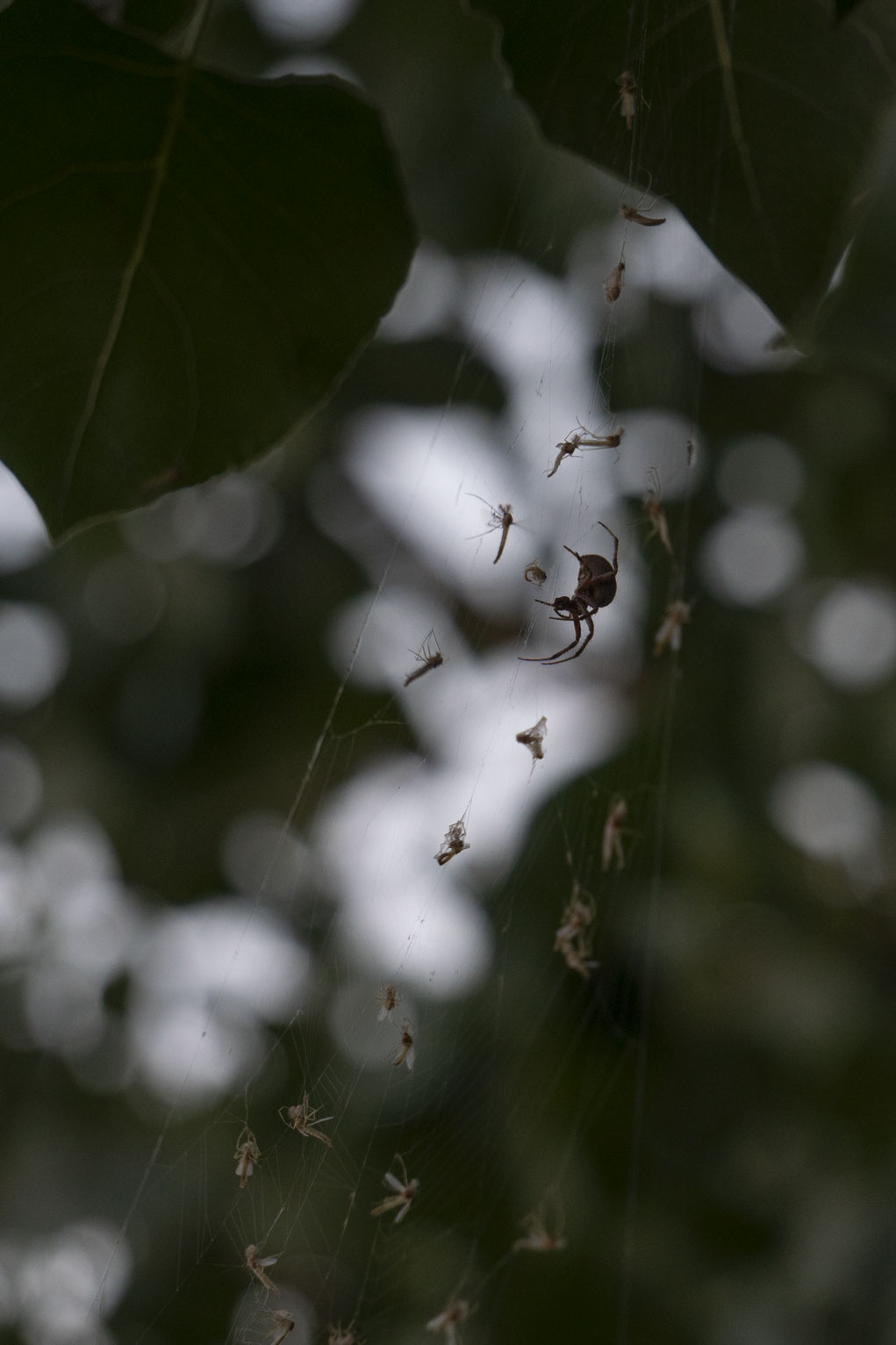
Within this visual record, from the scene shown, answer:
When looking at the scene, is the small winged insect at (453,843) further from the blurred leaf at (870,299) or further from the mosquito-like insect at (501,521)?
the blurred leaf at (870,299)

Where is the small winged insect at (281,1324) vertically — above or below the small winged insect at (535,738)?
below

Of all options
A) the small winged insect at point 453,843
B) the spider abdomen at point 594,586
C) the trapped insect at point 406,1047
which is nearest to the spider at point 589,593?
the spider abdomen at point 594,586

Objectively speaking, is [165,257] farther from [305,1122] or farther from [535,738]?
[305,1122]

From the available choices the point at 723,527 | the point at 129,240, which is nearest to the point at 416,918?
the point at 129,240

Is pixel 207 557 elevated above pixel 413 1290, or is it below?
above

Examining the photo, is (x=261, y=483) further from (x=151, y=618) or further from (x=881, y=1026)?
(x=881, y=1026)

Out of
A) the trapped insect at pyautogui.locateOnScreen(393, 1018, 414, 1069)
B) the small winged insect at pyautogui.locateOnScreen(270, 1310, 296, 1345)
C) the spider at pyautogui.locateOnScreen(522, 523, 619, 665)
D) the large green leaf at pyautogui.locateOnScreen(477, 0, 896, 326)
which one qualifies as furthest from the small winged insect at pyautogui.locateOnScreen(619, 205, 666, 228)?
the small winged insect at pyautogui.locateOnScreen(270, 1310, 296, 1345)

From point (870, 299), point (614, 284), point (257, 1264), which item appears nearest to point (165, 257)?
point (614, 284)
